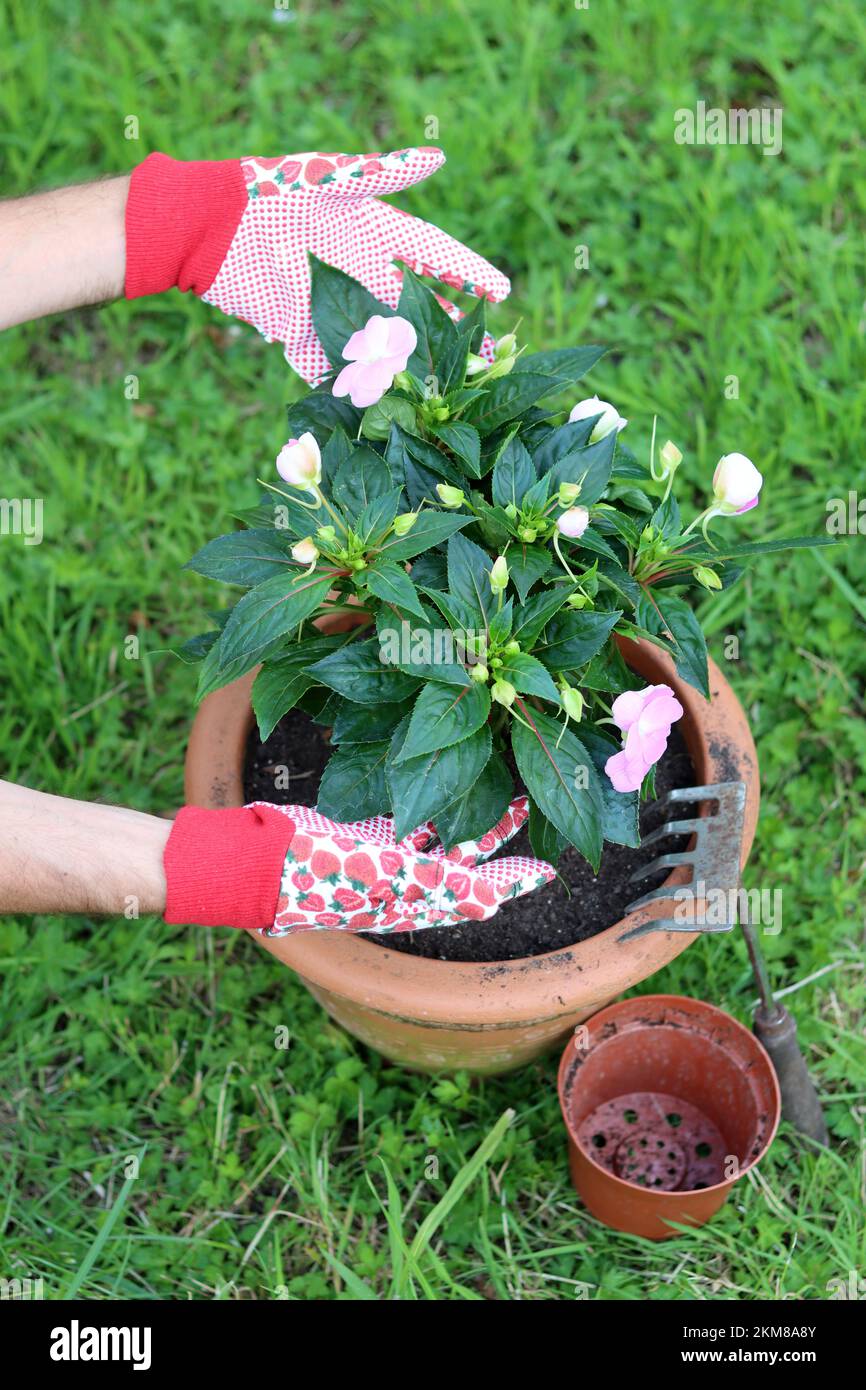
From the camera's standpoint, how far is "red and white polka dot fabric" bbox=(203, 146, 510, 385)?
1.73 metres

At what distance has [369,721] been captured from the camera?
1.52 meters

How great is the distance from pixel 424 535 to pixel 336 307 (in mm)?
359

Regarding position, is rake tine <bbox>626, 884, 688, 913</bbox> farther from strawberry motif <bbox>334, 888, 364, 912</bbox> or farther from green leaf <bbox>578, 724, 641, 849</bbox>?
strawberry motif <bbox>334, 888, 364, 912</bbox>

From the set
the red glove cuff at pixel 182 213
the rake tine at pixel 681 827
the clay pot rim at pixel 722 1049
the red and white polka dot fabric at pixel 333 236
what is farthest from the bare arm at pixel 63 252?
the clay pot rim at pixel 722 1049

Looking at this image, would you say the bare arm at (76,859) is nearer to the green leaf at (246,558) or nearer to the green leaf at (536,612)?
the green leaf at (246,558)

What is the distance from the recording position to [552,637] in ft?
4.83

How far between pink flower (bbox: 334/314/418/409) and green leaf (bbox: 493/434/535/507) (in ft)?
0.50

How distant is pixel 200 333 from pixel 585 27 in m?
1.09

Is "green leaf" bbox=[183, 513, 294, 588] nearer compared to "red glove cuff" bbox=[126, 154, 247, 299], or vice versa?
"green leaf" bbox=[183, 513, 294, 588]

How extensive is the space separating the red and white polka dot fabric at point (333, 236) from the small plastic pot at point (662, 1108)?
97 centimetres

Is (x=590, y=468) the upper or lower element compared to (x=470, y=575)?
upper

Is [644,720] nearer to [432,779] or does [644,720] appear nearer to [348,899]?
[432,779]

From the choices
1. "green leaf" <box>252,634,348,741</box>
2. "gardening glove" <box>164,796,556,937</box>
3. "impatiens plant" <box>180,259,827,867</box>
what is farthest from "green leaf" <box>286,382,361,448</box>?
"gardening glove" <box>164,796,556,937</box>

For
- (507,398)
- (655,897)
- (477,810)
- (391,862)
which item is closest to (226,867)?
(391,862)
